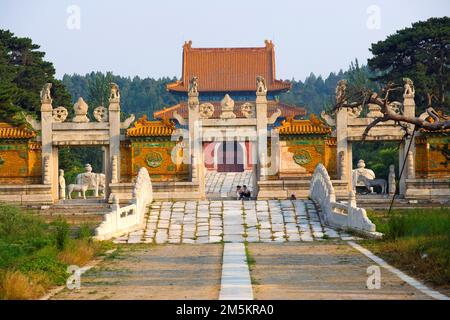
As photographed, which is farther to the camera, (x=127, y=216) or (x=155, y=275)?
(x=127, y=216)

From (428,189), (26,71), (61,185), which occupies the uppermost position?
(26,71)

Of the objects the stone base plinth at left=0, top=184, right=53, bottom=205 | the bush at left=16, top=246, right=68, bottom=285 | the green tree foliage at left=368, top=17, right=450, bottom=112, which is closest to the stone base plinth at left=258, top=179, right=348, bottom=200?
the stone base plinth at left=0, top=184, right=53, bottom=205

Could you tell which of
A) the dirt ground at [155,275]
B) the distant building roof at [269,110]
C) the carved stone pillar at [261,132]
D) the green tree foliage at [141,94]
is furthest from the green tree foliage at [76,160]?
the green tree foliage at [141,94]

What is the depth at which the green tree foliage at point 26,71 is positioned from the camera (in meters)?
41.1

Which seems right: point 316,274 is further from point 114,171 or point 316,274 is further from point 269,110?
point 269,110

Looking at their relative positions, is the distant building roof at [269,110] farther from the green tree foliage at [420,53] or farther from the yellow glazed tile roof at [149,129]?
the yellow glazed tile roof at [149,129]

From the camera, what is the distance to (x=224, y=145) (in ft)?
198

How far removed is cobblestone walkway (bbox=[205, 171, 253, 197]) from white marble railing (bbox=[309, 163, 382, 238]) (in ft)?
56.5

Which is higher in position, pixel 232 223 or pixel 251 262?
pixel 232 223

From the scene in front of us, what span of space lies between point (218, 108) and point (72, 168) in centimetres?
1290

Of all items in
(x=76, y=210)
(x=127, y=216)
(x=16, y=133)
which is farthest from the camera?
(x=16, y=133)

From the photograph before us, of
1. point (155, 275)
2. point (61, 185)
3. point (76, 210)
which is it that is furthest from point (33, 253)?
point (61, 185)

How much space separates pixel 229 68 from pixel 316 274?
47.4m

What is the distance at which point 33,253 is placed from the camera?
1731 cm
